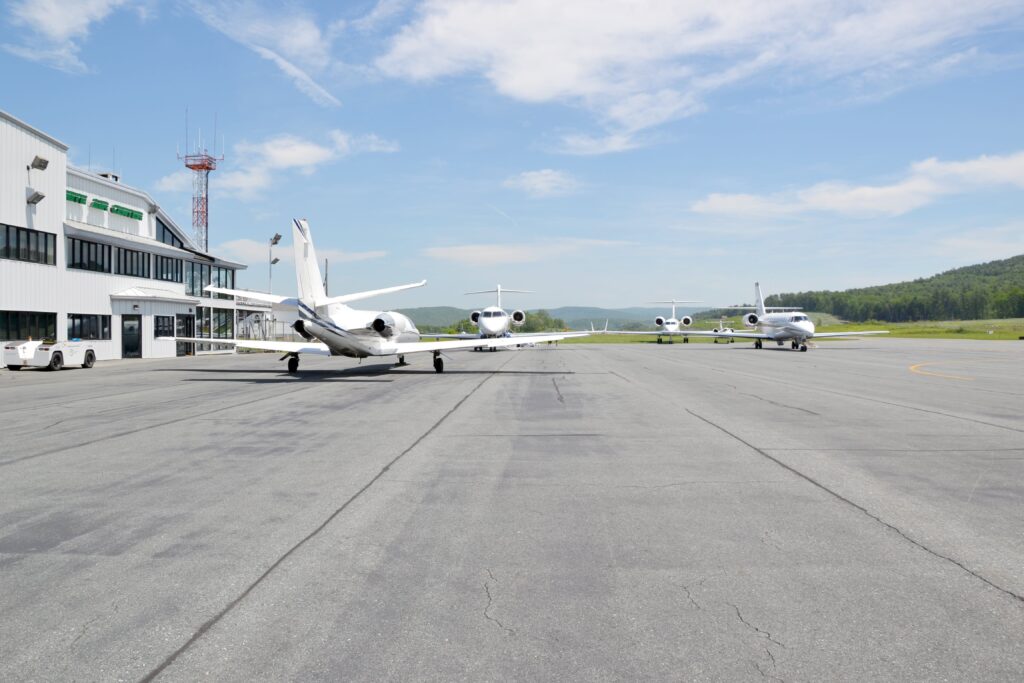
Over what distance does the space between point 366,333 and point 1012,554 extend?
22.2 m

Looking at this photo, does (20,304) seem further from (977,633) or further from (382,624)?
(977,633)

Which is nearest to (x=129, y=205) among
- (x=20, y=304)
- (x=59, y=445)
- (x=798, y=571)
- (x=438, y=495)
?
(x=20, y=304)

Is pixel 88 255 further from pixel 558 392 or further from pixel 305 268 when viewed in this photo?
pixel 558 392

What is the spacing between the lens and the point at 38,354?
3036 cm

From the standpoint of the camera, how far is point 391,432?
12.1 meters

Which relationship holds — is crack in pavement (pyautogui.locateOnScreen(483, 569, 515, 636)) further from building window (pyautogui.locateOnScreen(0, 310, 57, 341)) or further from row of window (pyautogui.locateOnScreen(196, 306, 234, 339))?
row of window (pyautogui.locateOnScreen(196, 306, 234, 339))

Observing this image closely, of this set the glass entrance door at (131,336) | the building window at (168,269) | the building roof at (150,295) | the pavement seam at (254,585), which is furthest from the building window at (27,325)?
the pavement seam at (254,585)

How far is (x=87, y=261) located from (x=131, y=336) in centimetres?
560

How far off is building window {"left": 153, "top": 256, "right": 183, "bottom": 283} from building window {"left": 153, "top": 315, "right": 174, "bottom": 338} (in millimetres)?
3635

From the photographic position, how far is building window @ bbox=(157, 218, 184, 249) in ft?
170

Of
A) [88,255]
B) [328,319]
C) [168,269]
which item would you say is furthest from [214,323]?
[328,319]

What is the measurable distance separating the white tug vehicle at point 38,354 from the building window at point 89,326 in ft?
20.7

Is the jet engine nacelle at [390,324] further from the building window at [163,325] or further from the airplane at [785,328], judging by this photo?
the airplane at [785,328]

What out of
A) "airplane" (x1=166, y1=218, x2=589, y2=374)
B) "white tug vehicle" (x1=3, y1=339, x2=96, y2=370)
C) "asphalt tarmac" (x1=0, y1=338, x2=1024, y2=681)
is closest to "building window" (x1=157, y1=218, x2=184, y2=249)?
"white tug vehicle" (x1=3, y1=339, x2=96, y2=370)
